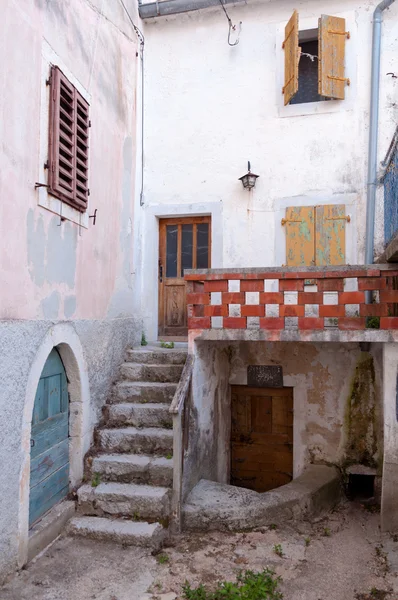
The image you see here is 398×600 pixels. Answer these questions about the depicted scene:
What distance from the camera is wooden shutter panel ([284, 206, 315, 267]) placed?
728 cm

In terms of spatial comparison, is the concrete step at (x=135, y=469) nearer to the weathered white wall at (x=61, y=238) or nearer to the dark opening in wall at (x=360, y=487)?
the weathered white wall at (x=61, y=238)

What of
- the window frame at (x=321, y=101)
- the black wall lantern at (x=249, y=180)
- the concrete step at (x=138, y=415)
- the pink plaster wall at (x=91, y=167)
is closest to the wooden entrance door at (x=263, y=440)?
the concrete step at (x=138, y=415)

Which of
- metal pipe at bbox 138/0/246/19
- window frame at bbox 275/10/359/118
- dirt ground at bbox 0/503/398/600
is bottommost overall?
dirt ground at bbox 0/503/398/600

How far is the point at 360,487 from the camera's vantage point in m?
7.06

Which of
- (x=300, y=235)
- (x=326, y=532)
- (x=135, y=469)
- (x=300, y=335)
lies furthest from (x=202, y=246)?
(x=326, y=532)

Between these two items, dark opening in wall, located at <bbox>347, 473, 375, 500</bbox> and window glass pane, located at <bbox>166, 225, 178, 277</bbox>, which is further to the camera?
window glass pane, located at <bbox>166, 225, 178, 277</bbox>

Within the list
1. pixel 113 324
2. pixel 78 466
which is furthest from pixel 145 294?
pixel 78 466

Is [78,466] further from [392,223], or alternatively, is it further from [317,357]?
[392,223]

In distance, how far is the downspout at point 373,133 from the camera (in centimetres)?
696

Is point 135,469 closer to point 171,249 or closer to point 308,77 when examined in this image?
point 171,249

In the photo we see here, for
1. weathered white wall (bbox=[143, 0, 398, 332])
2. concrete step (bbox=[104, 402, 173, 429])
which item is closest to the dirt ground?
concrete step (bbox=[104, 402, 173, 429])

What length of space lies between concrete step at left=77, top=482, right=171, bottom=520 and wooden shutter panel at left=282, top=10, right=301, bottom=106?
18.6 feet

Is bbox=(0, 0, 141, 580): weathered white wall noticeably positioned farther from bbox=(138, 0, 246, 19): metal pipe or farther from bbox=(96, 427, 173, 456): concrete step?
bbox=(138, 0, 246, 19): metal pipe

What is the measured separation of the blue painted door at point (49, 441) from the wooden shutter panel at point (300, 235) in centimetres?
380
